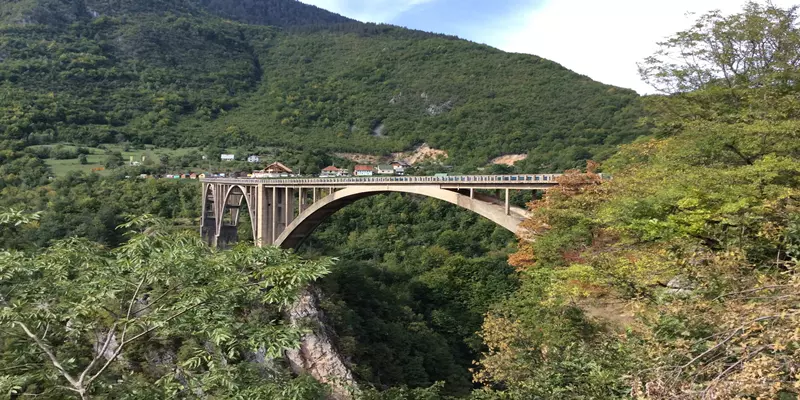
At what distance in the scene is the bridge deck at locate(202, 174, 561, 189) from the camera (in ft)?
56.4

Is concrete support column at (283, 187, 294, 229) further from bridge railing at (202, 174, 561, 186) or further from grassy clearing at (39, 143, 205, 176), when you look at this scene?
grassy clearing at (39, 143, 205, 176)

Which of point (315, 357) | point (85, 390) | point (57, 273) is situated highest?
point (57, 273)

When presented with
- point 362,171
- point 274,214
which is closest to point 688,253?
point 274,214

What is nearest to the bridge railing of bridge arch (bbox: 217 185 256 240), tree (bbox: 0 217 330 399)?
bridge arch (bbox: 217 185 256 240)

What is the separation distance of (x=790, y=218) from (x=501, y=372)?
6.02 m

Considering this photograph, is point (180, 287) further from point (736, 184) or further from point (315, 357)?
point (315, 357)

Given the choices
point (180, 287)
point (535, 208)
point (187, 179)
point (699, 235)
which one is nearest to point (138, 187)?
point (187, 179)

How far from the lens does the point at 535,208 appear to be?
52.6ft

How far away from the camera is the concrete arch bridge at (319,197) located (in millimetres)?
18656

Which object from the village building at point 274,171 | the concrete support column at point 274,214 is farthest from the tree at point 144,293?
the village building at point 274,171

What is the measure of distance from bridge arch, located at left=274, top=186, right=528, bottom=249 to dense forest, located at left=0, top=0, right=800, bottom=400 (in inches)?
48.1

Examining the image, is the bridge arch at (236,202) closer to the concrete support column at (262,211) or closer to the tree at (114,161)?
the concrete support column at (262,211)

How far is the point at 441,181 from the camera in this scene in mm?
22391

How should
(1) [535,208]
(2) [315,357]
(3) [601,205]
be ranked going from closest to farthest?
1. (3) [601,205]
2. (1) [535,208]
3. (2) [315,357]
